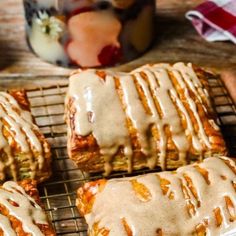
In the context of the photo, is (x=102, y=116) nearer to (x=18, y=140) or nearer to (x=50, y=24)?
(x=18, y=140)

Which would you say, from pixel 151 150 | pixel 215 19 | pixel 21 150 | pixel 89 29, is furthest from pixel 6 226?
pixel 215 19

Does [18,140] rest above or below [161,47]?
above

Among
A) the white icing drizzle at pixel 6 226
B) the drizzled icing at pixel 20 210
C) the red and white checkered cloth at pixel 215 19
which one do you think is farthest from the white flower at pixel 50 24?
the white icing drizzle at pixel 6 226

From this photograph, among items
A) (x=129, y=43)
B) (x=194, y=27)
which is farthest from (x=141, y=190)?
(x=194, y=27)

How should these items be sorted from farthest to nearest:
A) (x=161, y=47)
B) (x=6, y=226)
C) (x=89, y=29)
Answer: (x=161, y=47), (x=89, y=29), (x=6, y=226)

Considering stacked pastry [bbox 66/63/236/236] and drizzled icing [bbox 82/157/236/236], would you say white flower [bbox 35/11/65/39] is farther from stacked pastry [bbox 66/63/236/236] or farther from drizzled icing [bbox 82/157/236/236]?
drizzled icing [bbox 82/157/236/236]
